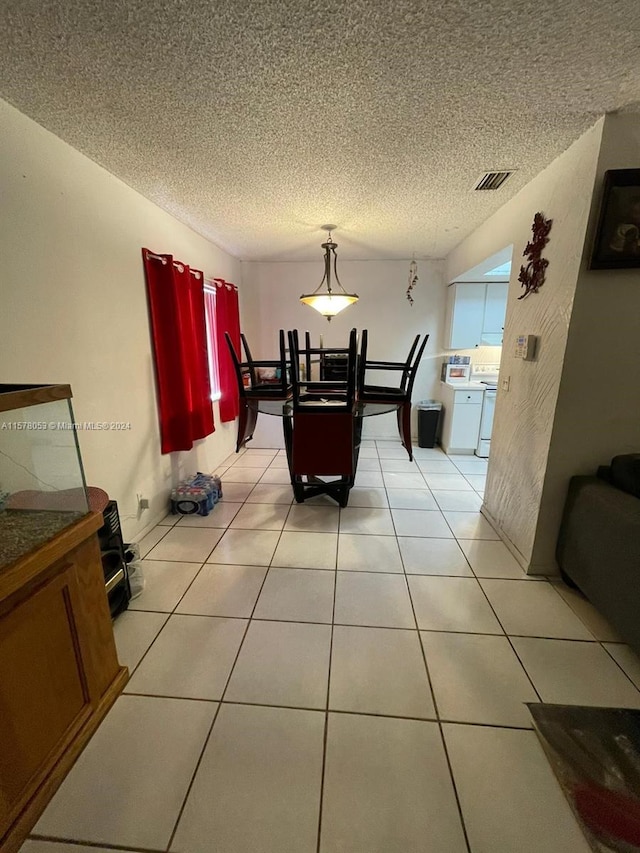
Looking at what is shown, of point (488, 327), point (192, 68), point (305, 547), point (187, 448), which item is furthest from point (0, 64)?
point (488, 327)

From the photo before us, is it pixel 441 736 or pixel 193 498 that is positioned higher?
pixel 193 498

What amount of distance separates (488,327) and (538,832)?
14.0ft

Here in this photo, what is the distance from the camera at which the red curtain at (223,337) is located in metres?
3.62

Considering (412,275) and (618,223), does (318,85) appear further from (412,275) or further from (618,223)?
(412,275)

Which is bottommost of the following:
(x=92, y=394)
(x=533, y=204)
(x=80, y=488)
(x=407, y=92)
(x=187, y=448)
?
(x=187, y=448)

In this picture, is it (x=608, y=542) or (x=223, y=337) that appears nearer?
(x=608, y=542)

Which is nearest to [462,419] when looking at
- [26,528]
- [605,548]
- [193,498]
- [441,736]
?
[605,548]

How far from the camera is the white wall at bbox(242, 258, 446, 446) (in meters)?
4.41

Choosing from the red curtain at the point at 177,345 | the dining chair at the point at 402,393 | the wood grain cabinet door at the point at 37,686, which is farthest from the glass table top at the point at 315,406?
the wood grain cabinet door at the point at 37,686

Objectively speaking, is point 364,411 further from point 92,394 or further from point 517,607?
point 92,394

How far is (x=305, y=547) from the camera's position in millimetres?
2324

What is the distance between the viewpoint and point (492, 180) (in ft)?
7.06

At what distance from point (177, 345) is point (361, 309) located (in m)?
2.72

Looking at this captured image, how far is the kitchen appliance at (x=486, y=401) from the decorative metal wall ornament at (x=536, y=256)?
1.87 m
